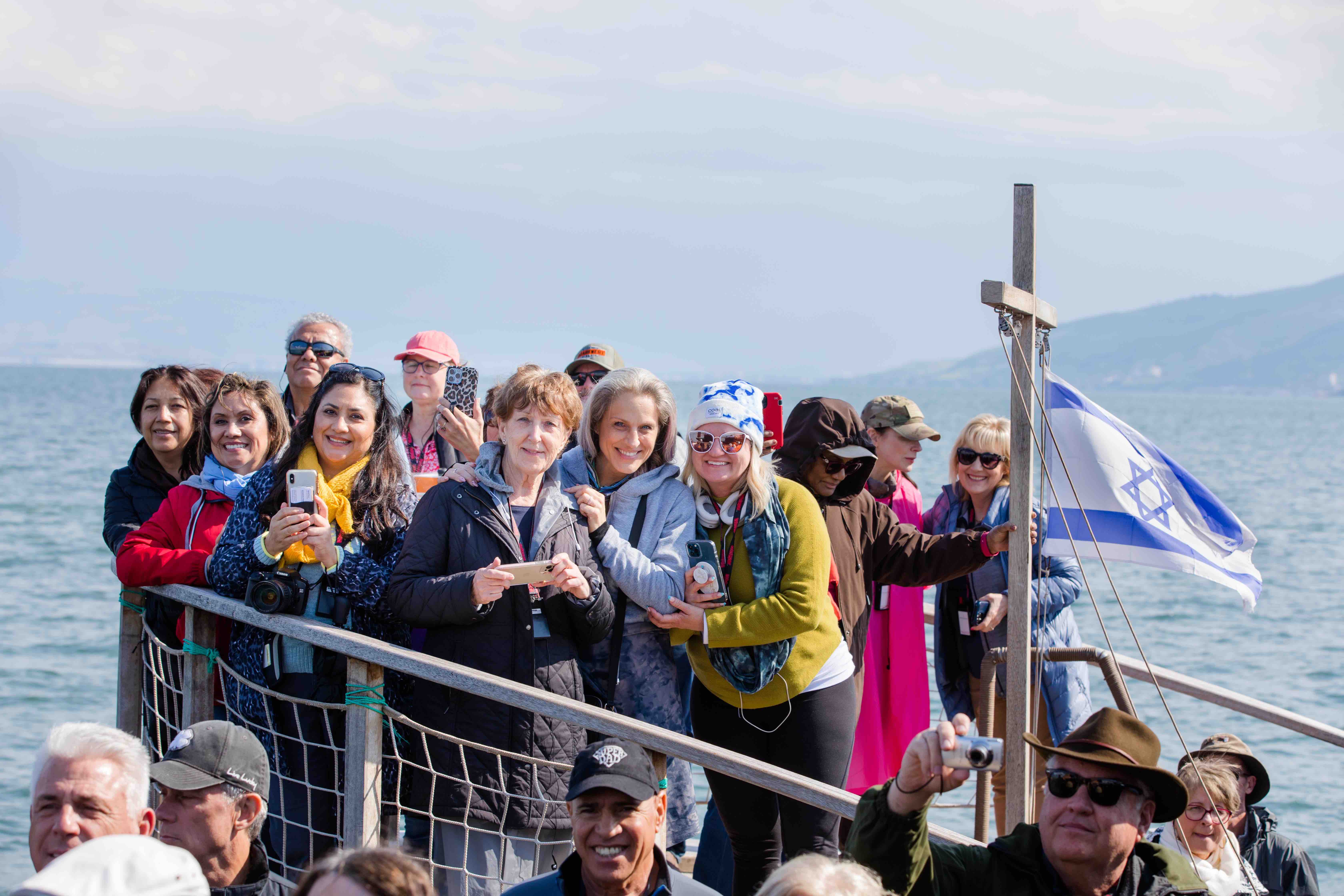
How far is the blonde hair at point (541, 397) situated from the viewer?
4.06 metres

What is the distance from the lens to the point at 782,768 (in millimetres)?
3918

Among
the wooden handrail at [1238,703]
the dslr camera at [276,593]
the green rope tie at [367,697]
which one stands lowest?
the wooden handrail at [1238,703]

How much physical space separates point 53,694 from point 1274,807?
14181 mm

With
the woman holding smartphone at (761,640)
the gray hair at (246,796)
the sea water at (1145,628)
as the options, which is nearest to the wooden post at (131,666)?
the gray hair at (246,796)

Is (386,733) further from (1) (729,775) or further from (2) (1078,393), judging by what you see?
(2) (1078,393)

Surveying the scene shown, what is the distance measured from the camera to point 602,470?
434 cm

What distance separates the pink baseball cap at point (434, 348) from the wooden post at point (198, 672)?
158 centimetres

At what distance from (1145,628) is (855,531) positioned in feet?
67.5

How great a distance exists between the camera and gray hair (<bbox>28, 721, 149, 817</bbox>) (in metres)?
2.99

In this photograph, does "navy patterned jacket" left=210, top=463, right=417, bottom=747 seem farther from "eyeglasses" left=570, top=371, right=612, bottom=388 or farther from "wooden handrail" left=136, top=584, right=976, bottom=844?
"eyeglasses" left=570, top=371, right=612, bottom=388

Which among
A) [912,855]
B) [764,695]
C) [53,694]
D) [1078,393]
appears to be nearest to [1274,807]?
[1078,393]

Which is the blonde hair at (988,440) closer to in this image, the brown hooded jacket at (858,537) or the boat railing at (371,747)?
the brown hooded jacket at (858,537)

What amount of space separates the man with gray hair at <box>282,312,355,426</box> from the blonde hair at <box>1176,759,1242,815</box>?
3.91 meters

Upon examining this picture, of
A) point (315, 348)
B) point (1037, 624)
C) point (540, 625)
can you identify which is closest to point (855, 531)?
point (1037, 624)
